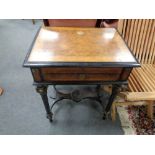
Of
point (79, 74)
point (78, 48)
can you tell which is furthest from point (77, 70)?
point (78, 48)

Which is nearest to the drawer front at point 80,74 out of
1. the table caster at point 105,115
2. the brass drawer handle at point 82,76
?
the brass drawer handle at point 82,76

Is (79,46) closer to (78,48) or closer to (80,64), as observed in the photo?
(78,48)

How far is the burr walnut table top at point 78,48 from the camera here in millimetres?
921

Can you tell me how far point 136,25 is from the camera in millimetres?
1335

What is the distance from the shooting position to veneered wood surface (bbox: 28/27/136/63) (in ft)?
3.11

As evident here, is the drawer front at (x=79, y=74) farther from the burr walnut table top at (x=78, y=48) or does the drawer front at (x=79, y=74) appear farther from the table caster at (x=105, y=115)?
the table caster at (x=105, y=115)

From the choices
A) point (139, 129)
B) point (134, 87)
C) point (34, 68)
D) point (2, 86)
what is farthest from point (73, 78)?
point (2, 86)

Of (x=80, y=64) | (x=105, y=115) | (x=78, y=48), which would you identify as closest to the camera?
(x=80, y=64)

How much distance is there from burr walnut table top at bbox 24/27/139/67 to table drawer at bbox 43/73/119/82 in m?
0.10

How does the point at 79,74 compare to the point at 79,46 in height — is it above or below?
below

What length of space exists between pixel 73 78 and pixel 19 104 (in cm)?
83

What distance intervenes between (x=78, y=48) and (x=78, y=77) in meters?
0.19

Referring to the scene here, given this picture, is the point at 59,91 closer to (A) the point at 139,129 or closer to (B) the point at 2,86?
(B) the point at 2,86

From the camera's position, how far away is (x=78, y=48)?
3.41 feet
